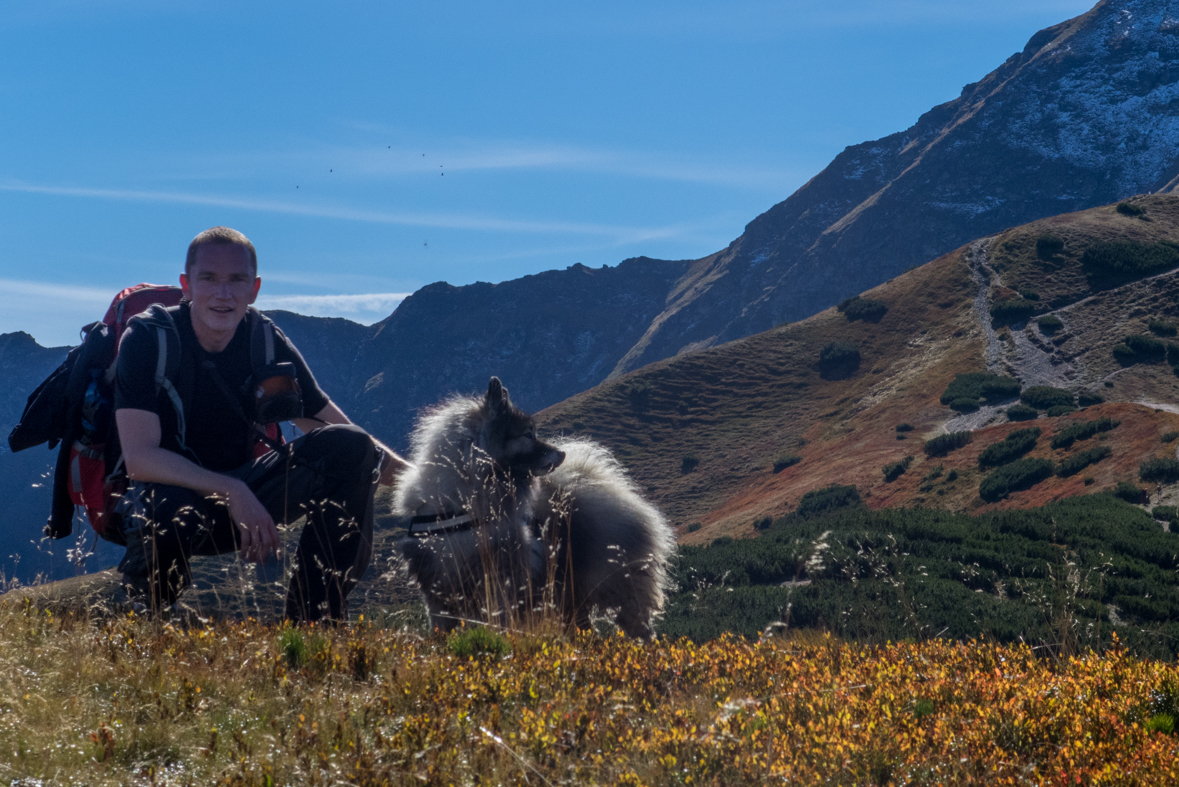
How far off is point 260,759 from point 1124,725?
294cm

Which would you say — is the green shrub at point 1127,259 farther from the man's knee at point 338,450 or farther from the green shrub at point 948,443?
the man's knee at point 338,450

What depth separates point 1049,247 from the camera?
59719 mm

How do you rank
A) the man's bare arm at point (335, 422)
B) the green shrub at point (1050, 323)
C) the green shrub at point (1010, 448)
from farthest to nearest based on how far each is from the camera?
the green shrub at point (1050, 323) → the green shrub at point (1010, 448) → the man's bare arm at point (335, 422)

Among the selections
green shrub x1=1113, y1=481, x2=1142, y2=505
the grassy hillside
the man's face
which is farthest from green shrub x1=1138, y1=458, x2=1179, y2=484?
the man's face

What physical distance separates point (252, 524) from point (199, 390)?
3.36 ft

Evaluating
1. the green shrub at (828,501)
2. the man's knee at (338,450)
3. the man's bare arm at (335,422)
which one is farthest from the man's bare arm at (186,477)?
the green shrub at (828,501)

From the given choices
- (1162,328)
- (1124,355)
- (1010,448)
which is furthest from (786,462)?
(1162,328)

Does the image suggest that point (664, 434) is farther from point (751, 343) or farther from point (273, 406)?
point (273, 406)

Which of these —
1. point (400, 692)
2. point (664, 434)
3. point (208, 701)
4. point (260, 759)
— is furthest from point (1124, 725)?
point (664, 434)

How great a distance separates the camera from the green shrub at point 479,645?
148 inches

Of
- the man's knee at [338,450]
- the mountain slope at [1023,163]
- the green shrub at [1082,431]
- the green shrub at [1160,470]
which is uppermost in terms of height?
the mountain slope at [1023,163]

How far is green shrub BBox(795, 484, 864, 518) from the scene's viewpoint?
34.6 meters

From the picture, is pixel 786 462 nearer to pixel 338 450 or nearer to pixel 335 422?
pixel 335 422

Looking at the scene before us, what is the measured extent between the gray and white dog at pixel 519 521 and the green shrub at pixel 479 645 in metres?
1.40
